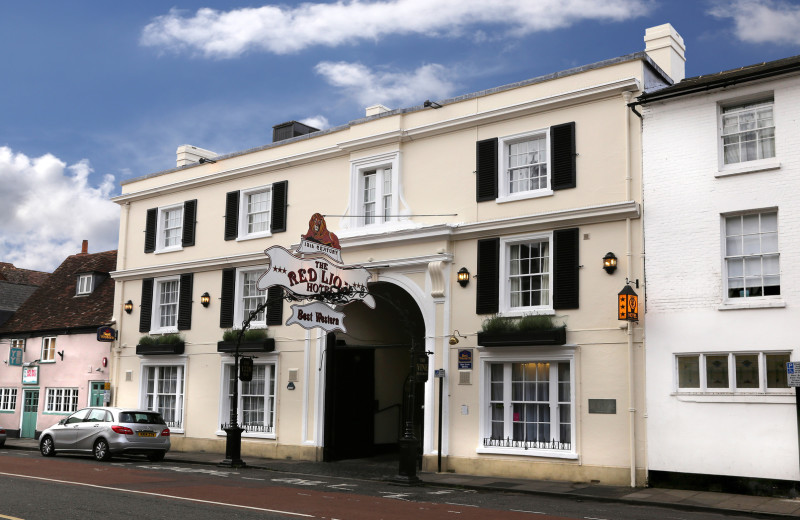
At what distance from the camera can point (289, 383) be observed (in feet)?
75.9

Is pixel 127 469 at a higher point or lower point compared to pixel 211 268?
lower

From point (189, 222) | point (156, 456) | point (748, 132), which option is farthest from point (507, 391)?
point (189, 222)

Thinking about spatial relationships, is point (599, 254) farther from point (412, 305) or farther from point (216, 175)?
point (216, 175)

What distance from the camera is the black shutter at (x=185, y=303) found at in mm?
26188

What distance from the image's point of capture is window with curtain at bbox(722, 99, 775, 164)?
16.5 metres

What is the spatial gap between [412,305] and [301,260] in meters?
6.40

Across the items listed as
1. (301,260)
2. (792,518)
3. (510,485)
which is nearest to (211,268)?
(301,260)

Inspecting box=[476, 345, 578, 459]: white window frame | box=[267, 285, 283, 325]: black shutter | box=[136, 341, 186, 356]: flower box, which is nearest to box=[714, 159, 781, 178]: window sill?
box=[476, 345, 578, 459]: white window frame

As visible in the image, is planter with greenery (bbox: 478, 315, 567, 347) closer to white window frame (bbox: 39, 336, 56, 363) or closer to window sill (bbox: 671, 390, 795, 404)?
window sill (bbox: 671, 390, 795, 404)

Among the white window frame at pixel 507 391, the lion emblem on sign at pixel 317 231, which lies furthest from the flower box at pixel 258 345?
the white window frame at pixel 507 391

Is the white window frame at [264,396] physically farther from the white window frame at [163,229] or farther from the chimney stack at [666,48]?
the chimney stack at [666,48]

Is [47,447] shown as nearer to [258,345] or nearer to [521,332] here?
[258,345]

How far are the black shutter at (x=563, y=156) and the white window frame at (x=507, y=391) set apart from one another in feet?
12.4

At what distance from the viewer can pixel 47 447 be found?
76.5 ft
